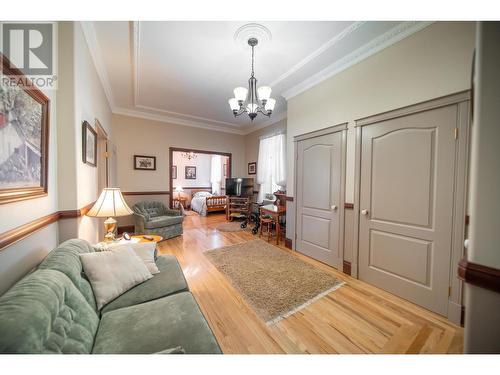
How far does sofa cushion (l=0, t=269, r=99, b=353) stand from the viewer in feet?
2.08

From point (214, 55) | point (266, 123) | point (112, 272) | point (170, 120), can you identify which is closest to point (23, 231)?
point (112, 272)

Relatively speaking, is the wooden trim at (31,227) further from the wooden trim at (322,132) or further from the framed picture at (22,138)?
the wooden trim at (322,132)

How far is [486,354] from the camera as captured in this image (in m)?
0.78

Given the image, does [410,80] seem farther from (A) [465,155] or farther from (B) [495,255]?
(B) [495,255]

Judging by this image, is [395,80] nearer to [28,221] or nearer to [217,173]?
[28,221]

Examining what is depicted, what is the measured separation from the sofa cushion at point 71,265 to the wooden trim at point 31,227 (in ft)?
0.59

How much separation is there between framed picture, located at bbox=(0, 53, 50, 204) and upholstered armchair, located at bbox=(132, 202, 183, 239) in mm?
2411

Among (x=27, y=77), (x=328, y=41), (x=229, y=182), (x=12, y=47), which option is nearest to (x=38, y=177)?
(x=27, y=77)

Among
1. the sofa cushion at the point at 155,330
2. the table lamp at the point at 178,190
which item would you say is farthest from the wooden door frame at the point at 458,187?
the table lamp at the point at 178,190

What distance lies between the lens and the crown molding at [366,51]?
1868mm

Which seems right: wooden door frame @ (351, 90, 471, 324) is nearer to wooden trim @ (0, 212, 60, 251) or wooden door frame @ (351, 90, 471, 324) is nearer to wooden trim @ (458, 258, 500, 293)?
wooden trim @ (458, 258, 500, 293)

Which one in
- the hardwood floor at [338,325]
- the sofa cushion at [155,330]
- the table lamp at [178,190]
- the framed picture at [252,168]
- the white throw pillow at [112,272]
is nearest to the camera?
the sofa cushion at [155,330]

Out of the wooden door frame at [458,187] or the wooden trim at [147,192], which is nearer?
the wooden door frame at [458,187]
